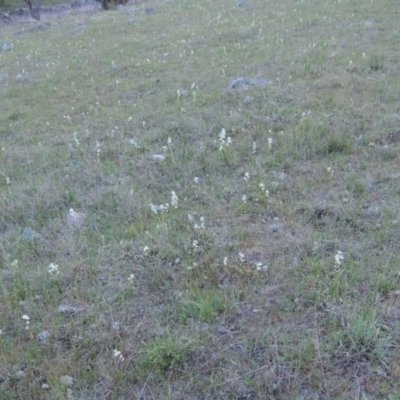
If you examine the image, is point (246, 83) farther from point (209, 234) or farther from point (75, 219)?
point (209, 234)

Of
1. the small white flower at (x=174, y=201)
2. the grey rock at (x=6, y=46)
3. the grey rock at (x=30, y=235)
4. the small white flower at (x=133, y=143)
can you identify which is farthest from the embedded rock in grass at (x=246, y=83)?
the grey rock at (x=6, y=46)

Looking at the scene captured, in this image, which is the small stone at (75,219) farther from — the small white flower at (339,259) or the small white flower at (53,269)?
the small white flower at (339,259)

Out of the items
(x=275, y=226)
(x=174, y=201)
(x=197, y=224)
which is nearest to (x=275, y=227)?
(x=275, y=226)

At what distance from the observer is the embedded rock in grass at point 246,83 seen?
8922mm

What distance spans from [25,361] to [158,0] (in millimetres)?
22506

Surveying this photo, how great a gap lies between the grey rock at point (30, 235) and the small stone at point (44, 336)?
147cm

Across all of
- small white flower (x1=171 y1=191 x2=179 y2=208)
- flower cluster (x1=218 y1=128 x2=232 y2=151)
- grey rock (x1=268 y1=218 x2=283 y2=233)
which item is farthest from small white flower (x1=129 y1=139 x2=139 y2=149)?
grey rock (x1=268 y1=218 x2=283 y2=233)

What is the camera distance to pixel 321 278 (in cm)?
418

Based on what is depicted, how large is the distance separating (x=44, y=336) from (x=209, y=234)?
1.68m

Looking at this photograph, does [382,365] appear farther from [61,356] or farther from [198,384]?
[61,356]

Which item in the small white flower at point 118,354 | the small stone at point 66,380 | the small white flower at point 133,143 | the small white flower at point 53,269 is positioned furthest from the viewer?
the small white flower at point 133,143

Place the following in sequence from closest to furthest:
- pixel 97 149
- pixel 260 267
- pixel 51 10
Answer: pixel 260 267 < pixel 97 149 < pixel 51 10

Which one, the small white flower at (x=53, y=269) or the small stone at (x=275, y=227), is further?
the small stone at (x=275, y=227)

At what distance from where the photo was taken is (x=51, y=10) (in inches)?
1483
